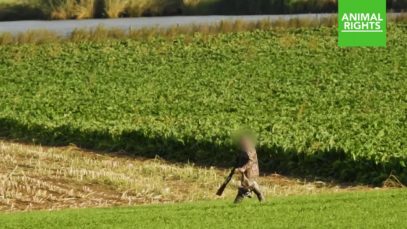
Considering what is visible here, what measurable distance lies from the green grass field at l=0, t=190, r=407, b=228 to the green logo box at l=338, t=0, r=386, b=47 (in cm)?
2516

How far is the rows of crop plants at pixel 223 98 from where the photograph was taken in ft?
86.7

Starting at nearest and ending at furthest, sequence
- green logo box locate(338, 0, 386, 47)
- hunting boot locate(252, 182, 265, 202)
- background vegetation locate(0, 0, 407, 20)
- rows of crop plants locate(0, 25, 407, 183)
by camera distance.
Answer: hunting boot locate(252, 182, 265, 202) → rows of crop plants locate(0, 25, 407, 183) → green logo box locate(338, 0, 386, 47) → background vegetation locate(0, 0, 407, 20)

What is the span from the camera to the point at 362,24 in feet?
150

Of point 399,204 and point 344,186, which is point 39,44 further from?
point 399,204

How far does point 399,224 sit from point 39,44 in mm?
38780

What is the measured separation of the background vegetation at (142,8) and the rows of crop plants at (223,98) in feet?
102

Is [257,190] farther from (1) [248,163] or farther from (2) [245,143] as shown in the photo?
(2) [245,143]

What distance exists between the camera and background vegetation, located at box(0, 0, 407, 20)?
272ft

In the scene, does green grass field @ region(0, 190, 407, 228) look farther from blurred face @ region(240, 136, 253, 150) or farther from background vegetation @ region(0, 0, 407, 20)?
background vegetation @ region(0, 0, 407, 20)

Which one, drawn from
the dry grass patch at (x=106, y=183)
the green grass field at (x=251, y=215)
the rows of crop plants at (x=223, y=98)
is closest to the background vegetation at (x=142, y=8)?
the rows of crop plants at (x=223, y=98)

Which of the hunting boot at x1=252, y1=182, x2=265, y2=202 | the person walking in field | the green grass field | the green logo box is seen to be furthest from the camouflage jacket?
the green logo box

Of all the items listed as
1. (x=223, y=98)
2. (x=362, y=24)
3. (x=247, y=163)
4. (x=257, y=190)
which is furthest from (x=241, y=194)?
(x=362, y=24)

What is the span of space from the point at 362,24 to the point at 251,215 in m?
29.8

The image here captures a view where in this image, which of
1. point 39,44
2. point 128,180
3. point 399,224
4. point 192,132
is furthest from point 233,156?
point 39,44
